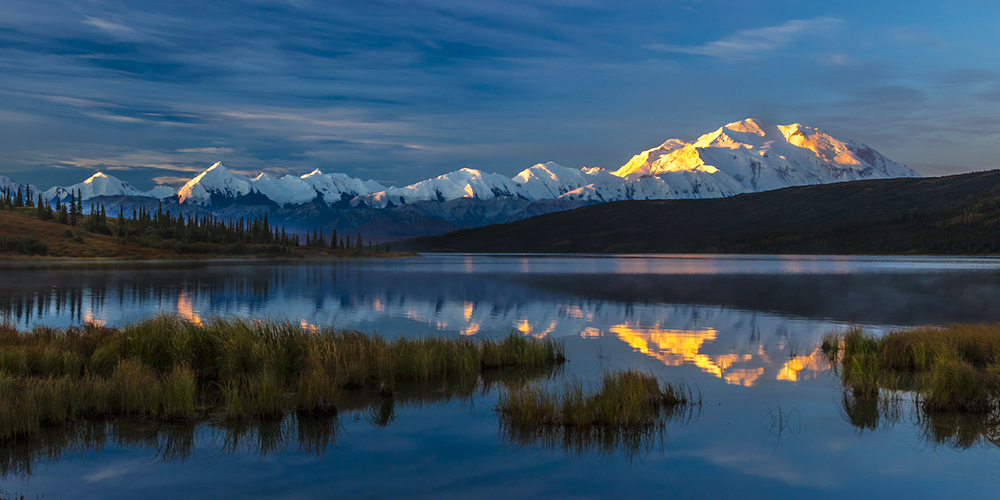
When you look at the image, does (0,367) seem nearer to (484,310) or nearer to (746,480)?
(746,480)

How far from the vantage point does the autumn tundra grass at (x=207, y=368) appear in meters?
12.9

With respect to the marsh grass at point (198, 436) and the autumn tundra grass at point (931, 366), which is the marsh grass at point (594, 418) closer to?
the marsh grass at point (198, 436)

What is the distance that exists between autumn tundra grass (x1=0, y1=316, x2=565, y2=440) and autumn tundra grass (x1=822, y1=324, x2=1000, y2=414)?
873cm

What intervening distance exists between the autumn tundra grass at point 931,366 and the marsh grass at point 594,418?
5.55 m

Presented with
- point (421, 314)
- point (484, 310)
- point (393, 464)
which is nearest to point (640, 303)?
point (484, 310)

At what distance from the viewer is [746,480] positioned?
10438 mm

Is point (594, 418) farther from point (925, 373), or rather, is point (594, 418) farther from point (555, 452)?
point (925, 373)

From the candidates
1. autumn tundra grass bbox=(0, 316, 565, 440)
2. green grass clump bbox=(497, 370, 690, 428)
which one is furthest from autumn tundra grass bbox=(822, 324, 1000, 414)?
autumn tundra grass bbox=(0, 316, 565, 440)

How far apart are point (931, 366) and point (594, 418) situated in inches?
447

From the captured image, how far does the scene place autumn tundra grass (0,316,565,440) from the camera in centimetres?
1288

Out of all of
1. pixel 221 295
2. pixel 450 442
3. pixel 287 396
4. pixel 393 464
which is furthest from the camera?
pixel 221 295

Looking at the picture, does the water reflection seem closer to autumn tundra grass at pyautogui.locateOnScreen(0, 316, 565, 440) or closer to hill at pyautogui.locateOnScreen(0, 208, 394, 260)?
autumn tundra grass at pyautogui.locateOnScreen(0, 316, 565, 440)

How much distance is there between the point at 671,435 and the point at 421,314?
25130 millimetres

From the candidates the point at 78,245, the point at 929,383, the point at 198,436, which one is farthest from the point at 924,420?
the point at 78,245
